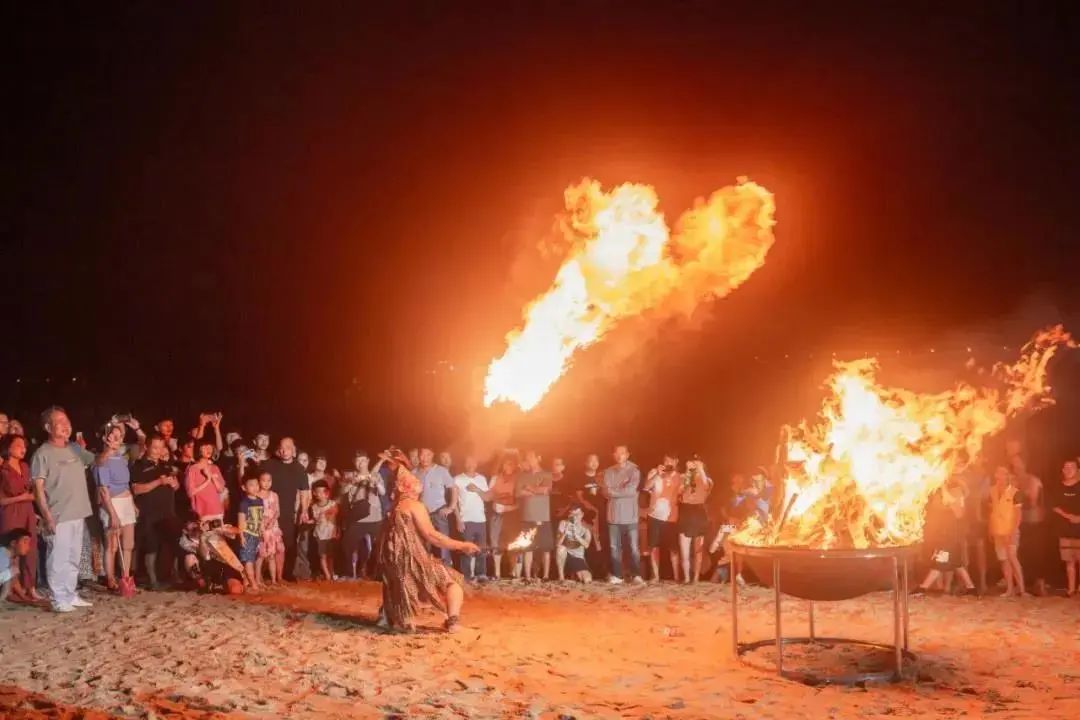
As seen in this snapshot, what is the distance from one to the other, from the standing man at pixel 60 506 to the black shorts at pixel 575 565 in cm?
675

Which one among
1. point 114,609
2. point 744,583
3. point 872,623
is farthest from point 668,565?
point 114,609

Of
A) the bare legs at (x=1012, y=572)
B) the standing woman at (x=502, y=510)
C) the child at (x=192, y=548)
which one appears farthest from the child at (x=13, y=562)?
the bare legs at (x=1012, y=572)

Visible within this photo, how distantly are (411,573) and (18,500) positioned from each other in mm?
5164

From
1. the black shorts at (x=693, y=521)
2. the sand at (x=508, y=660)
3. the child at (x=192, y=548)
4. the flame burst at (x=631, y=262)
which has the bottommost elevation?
the sand at (x=508, y=660)

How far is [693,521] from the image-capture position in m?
14.6

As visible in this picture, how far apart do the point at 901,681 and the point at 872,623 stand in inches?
118

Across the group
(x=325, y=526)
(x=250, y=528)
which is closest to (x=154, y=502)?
(x=250, y=528)

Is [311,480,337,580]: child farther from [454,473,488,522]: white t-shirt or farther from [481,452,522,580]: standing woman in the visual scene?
[481,452,522,580]: standing woman

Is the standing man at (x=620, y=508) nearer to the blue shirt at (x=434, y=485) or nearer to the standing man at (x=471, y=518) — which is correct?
the standing man at (x=471, y=518)

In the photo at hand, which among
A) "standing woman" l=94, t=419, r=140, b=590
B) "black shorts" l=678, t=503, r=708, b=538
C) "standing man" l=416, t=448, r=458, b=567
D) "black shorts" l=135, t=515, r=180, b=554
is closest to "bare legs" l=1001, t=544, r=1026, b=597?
"black shorts" l=678, t=503, r=708, b=538

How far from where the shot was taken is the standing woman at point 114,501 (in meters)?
12.8

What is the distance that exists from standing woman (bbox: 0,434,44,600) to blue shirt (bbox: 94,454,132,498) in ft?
2.83

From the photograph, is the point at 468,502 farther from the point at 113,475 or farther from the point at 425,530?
the point at 113,475

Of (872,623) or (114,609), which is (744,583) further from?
(114,609)
